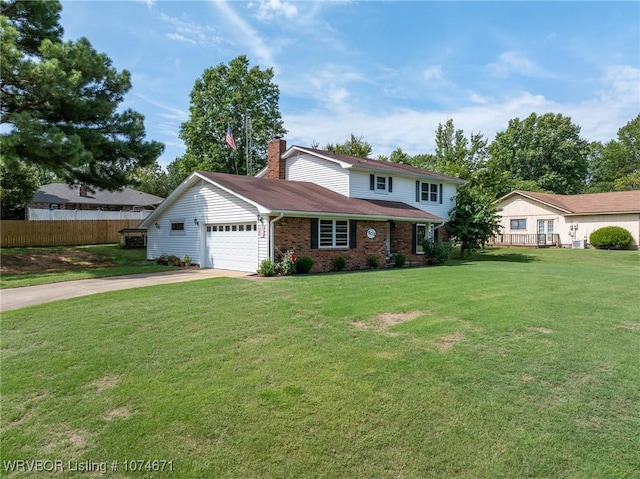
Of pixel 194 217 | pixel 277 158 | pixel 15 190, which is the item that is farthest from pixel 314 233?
pixel 15 190

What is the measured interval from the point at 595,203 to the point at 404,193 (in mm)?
18717

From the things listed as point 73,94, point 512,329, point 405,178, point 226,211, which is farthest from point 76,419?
point 405,178

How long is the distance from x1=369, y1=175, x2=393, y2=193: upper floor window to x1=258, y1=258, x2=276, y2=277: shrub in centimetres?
940

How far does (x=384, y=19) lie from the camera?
1370cm

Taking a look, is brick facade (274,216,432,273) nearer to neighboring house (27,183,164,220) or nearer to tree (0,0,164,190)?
tree (0,0,164,190)

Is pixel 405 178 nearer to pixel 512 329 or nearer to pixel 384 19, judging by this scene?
pixel 384 19

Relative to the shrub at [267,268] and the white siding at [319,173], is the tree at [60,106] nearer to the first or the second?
the white siding at [319,173]

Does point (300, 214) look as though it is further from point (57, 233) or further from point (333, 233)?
point (57, 233)

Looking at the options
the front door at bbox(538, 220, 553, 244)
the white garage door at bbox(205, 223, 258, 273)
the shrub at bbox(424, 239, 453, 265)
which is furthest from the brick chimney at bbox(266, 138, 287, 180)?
the front door at bbox(538, 220, 553, 244)

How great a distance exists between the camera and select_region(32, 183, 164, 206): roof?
1414 inches

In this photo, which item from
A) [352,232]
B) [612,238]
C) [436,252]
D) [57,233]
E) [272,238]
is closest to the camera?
[272,238]

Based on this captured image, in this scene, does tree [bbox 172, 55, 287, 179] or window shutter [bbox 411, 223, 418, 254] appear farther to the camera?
tree [bbox 172, 55, 287, 179]

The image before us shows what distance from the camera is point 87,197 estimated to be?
125 ft

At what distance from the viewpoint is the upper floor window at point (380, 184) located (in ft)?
70.5
